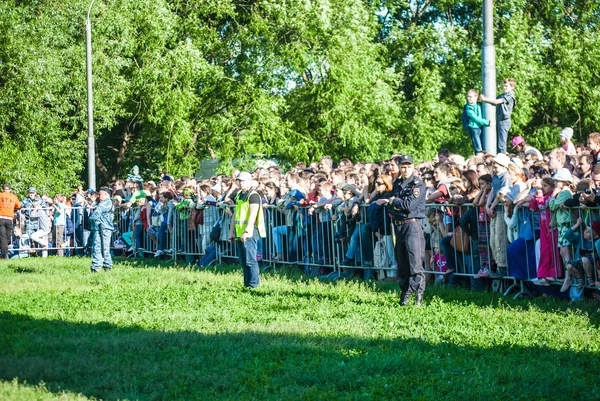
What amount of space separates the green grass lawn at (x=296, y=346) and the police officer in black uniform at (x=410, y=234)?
0.31m

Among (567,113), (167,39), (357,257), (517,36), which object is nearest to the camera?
(357,257)

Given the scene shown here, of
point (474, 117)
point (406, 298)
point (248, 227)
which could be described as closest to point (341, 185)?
point (248, 227)

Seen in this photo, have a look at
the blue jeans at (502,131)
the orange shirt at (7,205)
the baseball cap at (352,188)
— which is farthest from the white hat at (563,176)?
the orange shirt at (7,205)

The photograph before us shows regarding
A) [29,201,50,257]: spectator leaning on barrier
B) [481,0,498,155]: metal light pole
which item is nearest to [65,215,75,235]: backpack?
[29,201,50,257]: spectator leaning on barrier

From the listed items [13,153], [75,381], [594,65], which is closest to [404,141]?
[594,65]

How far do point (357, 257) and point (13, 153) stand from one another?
19.4 m

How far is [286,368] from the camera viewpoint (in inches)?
337

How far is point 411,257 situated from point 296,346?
3174 mm

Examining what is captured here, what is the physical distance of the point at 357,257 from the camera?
1594 cm

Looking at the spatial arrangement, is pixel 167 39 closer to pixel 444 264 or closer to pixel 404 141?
pixel 404 141

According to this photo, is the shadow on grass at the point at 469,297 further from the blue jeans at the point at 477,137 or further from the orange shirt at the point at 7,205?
the orange shirt at the point at 7,205

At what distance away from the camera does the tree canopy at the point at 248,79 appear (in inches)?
1283

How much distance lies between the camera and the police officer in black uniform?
39.8ft

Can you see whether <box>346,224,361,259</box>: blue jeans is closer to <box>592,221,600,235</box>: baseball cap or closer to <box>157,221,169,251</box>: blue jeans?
<box>592,221,600,235</box>: baseball cap
